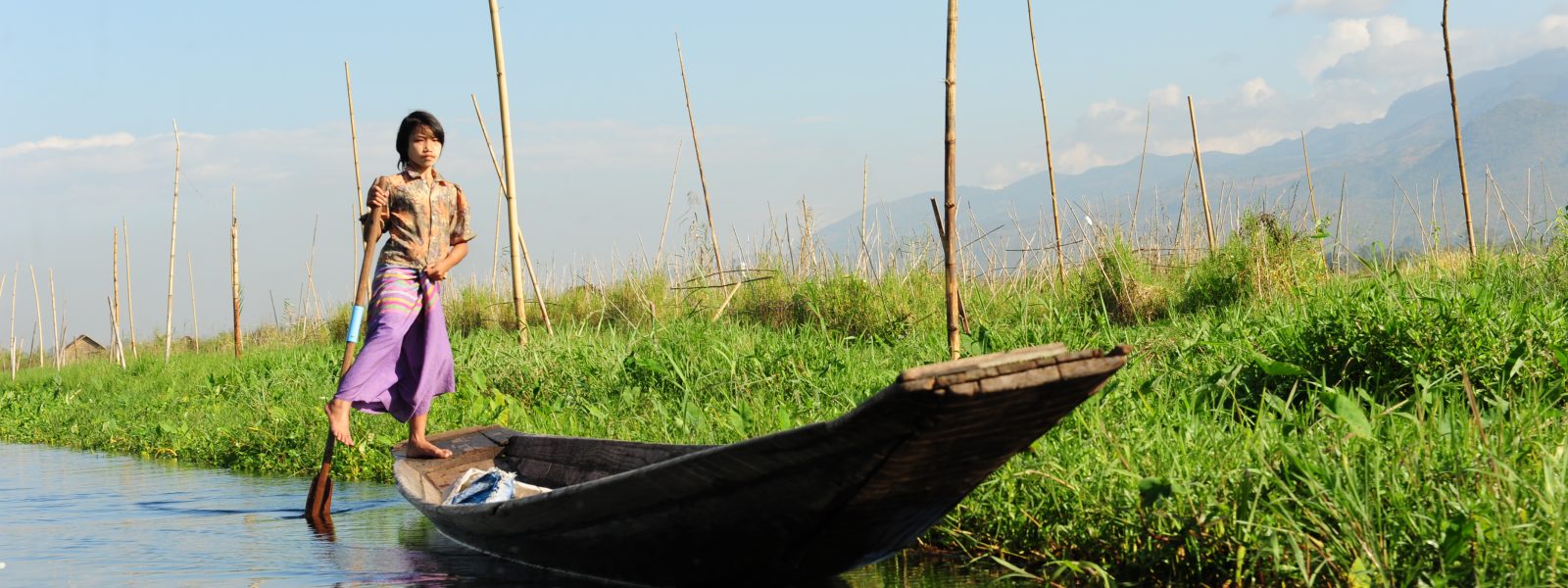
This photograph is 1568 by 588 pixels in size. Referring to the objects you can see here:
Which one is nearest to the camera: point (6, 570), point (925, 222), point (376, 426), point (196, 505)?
point (6, 570)

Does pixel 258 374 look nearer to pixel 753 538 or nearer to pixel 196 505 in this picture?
pixel 196 505

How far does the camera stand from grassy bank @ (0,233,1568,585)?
2.67 metres

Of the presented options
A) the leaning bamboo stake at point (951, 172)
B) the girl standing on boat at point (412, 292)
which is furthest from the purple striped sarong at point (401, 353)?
the leaning bamboo stake at point (951, 172)

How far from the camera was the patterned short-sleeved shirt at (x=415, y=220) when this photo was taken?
189 inches

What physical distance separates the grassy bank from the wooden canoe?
544mm

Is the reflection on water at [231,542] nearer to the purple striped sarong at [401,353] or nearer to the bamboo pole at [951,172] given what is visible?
the purple striped sarong at [401,353]

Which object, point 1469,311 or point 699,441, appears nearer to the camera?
point 1469,311

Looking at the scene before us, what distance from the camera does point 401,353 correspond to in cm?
496

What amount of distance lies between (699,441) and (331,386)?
456cm

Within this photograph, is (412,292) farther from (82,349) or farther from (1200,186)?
(82,349)

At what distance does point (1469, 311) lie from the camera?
4211 mm

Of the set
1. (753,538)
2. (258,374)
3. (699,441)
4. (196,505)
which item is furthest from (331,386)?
(753,538)

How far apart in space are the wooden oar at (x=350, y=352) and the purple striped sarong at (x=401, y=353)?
0.05 meters

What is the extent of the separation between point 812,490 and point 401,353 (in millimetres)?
2954
